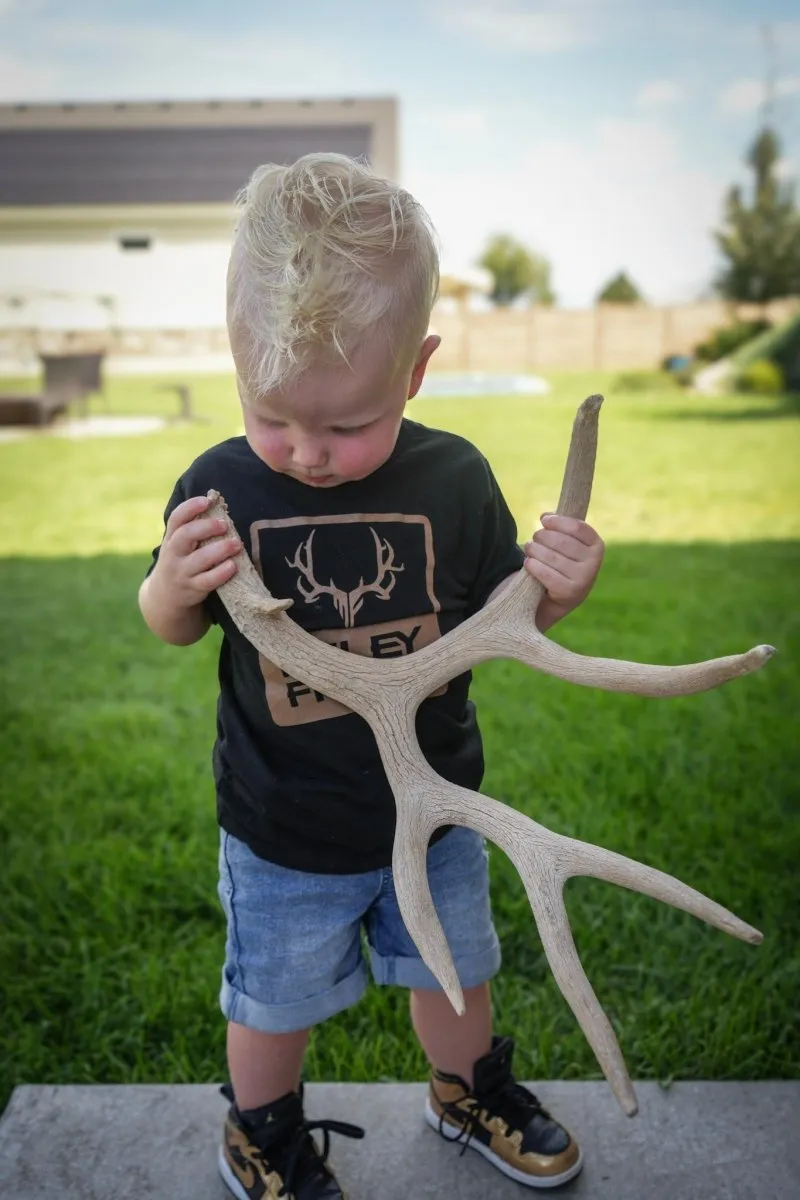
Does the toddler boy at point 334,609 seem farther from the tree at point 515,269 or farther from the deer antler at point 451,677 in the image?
the tree at point 515,269

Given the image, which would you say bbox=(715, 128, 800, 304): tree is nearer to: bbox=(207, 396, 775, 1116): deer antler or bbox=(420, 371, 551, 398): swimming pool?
bbox=(420, 371, 551, 398): swimming pool

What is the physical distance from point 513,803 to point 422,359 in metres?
1.67

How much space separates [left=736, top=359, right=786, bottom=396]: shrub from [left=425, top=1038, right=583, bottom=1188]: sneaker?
14142 millimetres

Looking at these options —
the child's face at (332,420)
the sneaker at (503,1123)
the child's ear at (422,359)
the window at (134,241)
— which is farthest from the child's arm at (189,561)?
the window at (134,241)

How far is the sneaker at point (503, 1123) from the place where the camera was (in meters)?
1.58

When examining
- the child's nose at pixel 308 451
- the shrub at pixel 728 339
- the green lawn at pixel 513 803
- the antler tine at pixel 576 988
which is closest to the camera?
the antler tine at pixel 576 988

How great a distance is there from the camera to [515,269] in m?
51.1

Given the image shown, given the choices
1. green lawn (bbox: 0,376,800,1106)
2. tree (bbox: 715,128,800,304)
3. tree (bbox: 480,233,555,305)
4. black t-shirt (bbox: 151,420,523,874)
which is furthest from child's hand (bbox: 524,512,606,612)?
tree (bbox: 480,233,555,305)

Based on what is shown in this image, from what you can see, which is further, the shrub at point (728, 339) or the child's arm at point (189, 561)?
the shrub at point (728, 339)

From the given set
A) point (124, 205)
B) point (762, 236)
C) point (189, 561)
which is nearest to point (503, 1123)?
point (189, 561)

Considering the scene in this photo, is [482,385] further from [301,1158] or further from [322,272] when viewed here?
[322,272]

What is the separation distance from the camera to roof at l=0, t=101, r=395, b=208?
500 inches

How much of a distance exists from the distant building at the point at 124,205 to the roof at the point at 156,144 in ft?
0.06

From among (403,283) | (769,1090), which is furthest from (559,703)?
(403,283)
